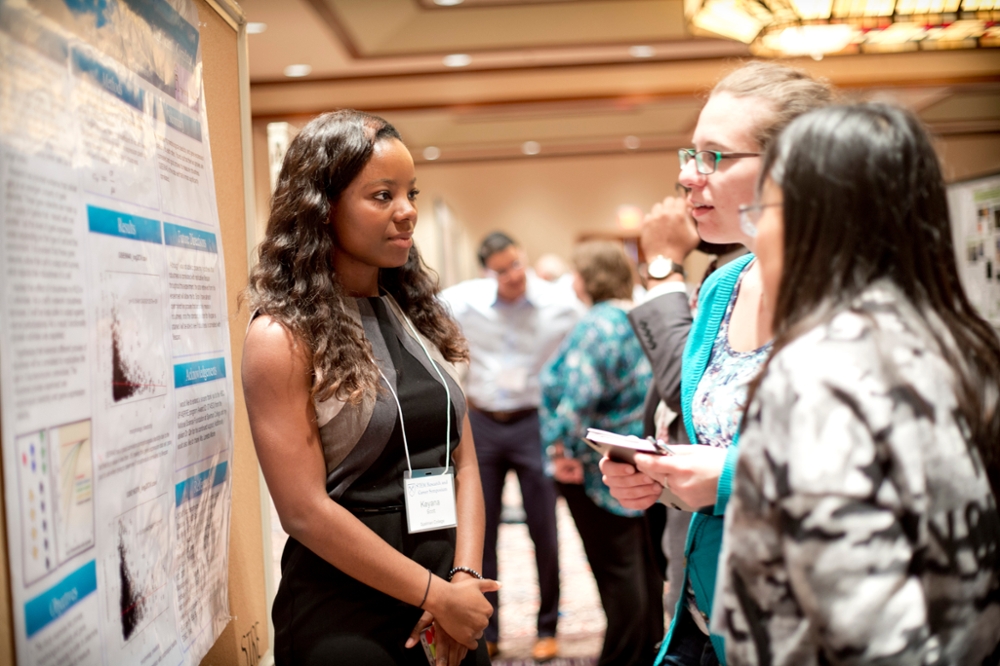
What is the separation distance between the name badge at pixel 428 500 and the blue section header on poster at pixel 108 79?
74cm

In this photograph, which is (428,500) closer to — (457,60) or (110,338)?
(110,338)

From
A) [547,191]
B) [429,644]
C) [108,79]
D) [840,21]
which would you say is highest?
Answer: [547,191]

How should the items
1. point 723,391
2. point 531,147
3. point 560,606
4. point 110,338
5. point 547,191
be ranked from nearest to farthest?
point 110,338 → point 723,391 → point 560,606 → point 531,147 → point 547,191

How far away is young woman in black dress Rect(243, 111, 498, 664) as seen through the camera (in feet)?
3.96

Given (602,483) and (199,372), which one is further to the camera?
(602,483)

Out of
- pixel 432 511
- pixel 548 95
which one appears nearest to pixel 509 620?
pixel 432 511

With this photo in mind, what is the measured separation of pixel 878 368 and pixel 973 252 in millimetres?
2934

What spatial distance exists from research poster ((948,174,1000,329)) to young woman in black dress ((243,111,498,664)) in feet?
8.68

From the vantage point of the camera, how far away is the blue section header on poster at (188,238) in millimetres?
1213

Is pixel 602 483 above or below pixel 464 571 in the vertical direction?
below

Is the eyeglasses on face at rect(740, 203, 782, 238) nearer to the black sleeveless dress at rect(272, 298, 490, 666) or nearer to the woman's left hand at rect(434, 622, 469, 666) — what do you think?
the black sleeveless dress at rect(272, 298, 490, 666)

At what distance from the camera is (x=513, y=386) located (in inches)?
144

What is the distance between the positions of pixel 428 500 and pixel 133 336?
1.83ft

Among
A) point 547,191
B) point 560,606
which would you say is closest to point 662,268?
point 560,606
